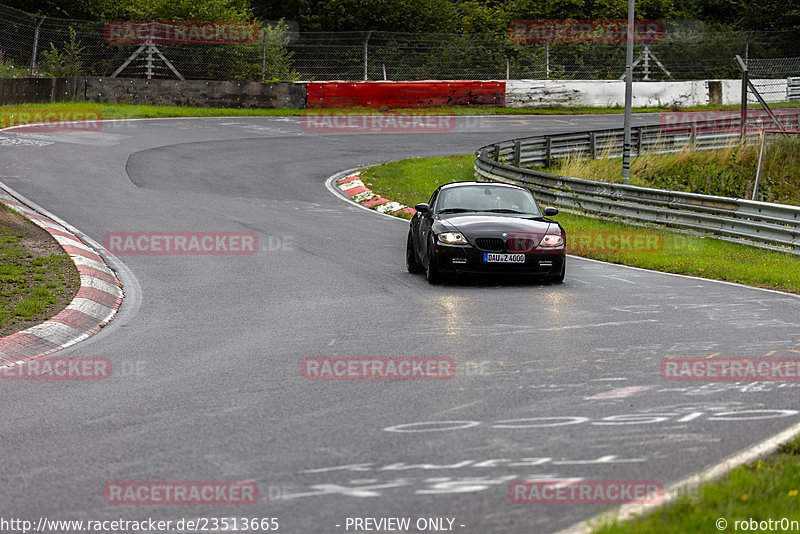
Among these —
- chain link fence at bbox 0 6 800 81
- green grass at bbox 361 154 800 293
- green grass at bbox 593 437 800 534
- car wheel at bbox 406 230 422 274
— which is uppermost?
chain link fence at bbox 0 6 800 81

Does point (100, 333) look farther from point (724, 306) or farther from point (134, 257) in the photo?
point (724, 306)

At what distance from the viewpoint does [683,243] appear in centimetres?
1820

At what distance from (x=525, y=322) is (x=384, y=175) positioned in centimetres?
1578

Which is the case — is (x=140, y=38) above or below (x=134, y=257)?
above

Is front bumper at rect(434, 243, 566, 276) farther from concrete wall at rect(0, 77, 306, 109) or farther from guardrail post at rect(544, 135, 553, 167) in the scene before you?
concrete wall at rect(0, 77, 306, 109)

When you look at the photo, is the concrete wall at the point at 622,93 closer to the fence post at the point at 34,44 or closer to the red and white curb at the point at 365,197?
the red and white curb at the point at 365,197

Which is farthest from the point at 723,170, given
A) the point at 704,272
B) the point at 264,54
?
the point at 264,54

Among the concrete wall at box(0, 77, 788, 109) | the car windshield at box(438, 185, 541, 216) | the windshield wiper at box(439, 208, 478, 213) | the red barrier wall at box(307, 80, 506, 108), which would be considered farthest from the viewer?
the red barrier wall at box(307, 80, 506, 108)

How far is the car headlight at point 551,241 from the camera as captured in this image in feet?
43.0

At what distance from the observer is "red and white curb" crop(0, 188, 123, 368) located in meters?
9.23

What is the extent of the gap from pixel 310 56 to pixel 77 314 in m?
30.1

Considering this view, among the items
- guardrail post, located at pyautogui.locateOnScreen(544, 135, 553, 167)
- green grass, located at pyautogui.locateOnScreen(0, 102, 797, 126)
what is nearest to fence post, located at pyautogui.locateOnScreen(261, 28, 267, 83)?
green grass, located at pyautogui.locateOnScreen(0, 102, 797, 126)

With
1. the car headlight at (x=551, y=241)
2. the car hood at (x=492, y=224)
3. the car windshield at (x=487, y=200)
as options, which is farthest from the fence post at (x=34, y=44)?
the car headlight at (x=551, y=241)

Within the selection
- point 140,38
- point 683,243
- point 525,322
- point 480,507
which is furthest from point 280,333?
point 140,38
